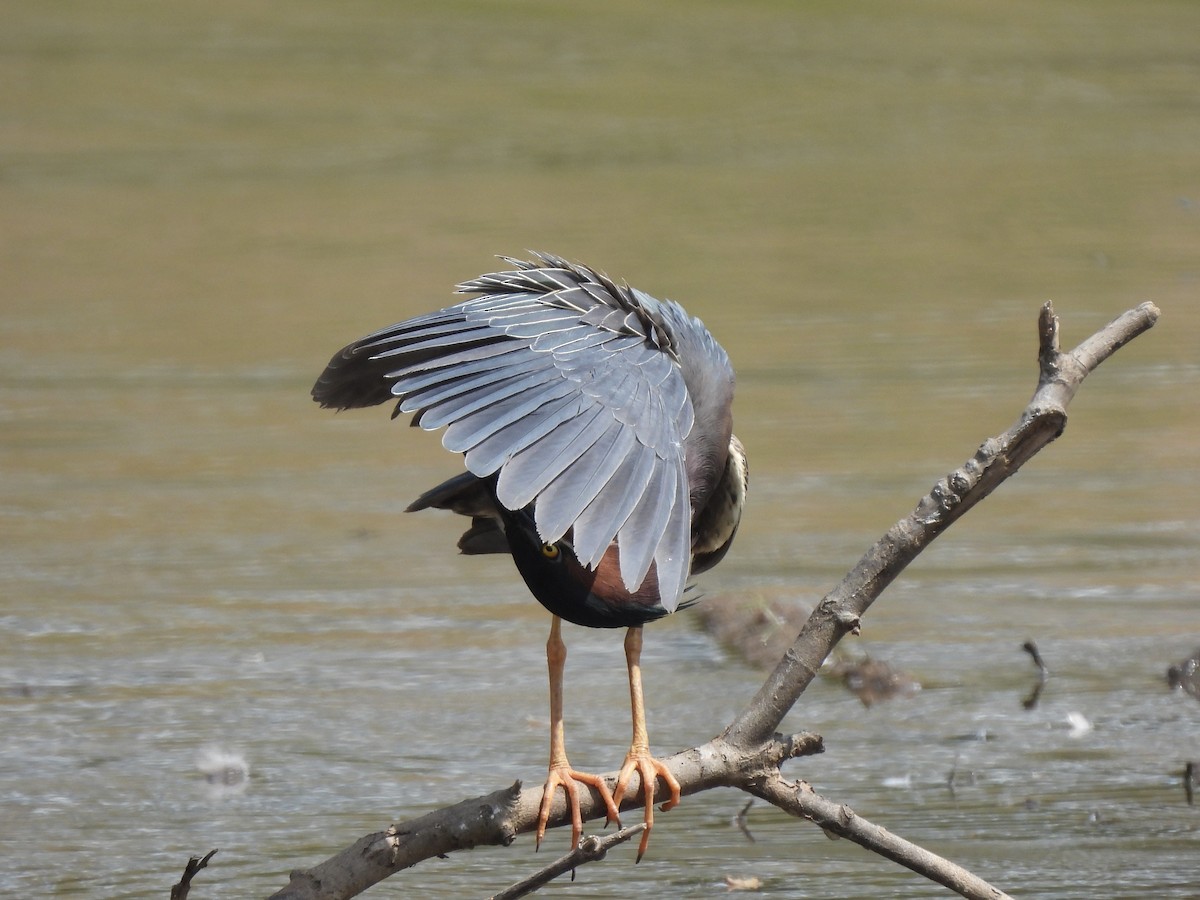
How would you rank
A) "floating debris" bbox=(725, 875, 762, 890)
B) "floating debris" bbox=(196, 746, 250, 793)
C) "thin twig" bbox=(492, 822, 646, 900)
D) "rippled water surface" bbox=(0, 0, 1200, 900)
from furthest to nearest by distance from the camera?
"floating debris" bbox=(196, 746, 250, 793) < "rippled water surface" bbox=(0, 0, 1200, 900) < "floating debris" bbox=(725, 875, 762, 890) < "thin twig" bbox=(492, 822, 646, 900)

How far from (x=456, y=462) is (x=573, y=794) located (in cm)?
381

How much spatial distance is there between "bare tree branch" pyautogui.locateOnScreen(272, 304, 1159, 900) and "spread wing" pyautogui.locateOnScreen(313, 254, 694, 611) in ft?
1.32

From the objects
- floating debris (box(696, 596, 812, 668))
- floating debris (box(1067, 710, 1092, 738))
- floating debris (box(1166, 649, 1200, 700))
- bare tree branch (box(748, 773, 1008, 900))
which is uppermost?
floating debris (box(696, 596, 812, 668))

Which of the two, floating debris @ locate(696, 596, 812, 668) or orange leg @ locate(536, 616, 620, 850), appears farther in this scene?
floating debris @ locate(696, 596, 812, 668)

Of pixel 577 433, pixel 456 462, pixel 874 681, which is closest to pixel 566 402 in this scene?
pixel 577 433

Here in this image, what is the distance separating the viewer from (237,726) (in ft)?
15.9

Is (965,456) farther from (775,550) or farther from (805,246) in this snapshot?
(805,246)

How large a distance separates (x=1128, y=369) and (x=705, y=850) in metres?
4.79

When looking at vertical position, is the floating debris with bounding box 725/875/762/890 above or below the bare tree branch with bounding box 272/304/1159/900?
below

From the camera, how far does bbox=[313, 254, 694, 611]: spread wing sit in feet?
8.69

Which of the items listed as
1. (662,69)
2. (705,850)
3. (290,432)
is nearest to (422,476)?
(290,432)

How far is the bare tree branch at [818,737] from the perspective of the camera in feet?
9.53

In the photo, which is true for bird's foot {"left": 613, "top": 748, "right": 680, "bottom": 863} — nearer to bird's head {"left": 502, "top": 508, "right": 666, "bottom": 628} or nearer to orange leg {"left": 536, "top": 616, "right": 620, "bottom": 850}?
orange leg {"left": 536, "top": 616, "right": 620, "bottom": 850}

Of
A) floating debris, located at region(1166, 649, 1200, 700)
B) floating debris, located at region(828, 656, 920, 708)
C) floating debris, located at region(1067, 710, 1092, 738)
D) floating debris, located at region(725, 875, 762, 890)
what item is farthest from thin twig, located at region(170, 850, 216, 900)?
floating debris, located at region(1166, 649, 1200, 700)
